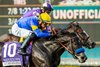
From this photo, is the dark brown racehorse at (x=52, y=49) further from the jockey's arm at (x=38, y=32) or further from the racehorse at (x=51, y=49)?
the jockey's arm at (x=38, y=32)

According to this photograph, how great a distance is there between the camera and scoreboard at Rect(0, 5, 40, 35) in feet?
48.7

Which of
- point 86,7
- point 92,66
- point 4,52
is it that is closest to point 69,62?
point 92,66

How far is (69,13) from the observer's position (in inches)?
584

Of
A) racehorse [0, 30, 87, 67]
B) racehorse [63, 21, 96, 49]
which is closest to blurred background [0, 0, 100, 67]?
racehorse [0, 30, 87, 67]

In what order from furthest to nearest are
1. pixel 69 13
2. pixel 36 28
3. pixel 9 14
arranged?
1. pixel 9 14
2. pixel 69 13
3. pixel 36 28

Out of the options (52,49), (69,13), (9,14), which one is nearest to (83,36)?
(52,49)

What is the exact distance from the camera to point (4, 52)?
940cm

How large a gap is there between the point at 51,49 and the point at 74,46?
417mm

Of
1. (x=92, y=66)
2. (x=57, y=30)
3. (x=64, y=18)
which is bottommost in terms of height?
(x=92, y=66)

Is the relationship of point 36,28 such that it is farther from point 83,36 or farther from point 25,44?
point 83,36

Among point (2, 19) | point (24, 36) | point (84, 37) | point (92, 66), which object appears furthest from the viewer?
point (2, 19)

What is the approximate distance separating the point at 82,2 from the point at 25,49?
596 centimetres

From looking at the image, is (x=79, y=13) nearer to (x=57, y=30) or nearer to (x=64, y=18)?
(x=64, y=18)

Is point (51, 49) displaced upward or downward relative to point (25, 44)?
downward
